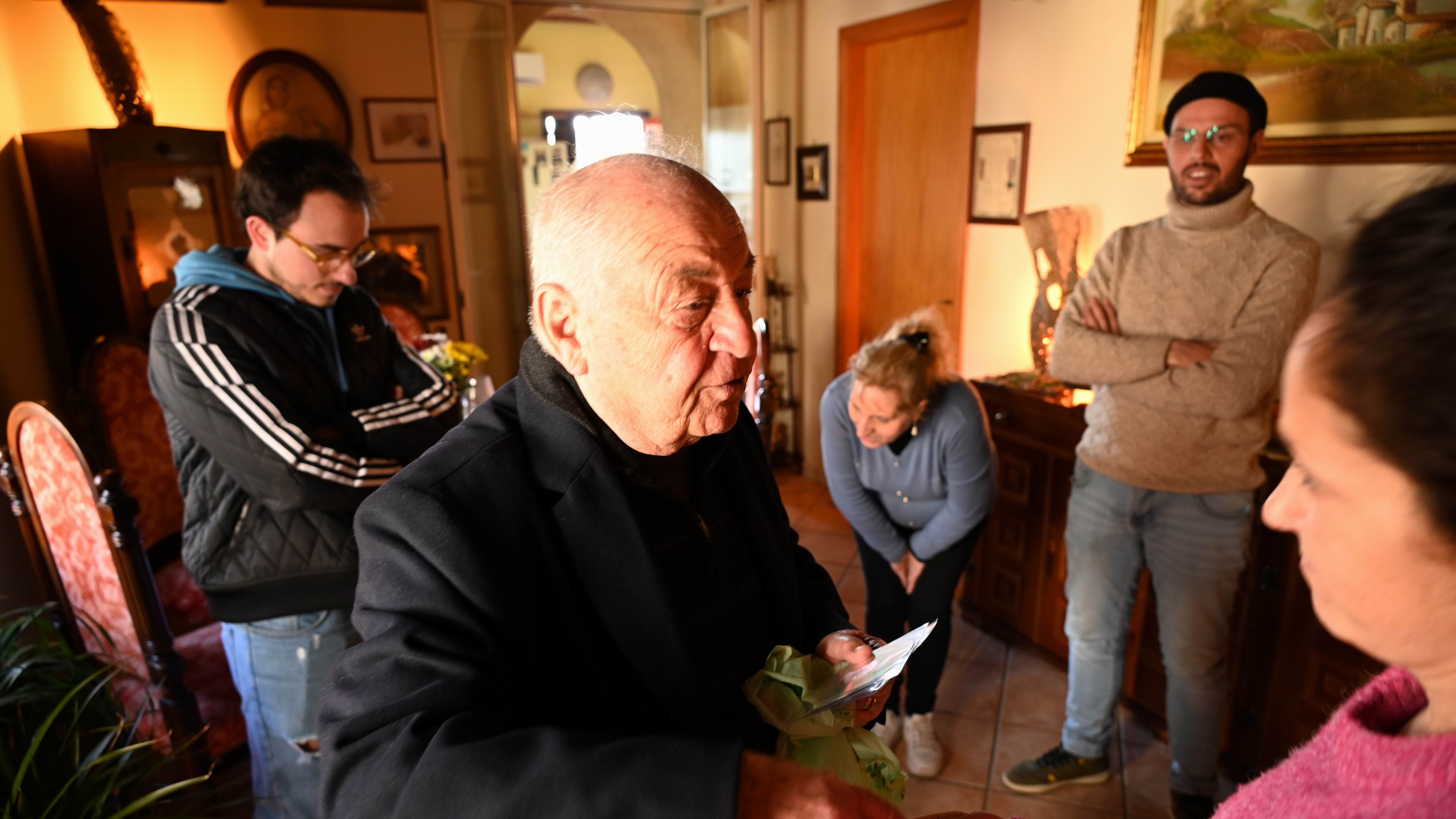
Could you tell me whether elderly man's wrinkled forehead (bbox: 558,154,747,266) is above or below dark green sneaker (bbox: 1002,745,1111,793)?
above

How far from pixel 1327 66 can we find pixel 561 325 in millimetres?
2343

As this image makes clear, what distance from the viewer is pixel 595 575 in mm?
863

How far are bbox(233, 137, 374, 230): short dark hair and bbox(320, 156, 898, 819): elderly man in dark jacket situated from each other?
0.92m

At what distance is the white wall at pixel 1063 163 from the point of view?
2277 mm

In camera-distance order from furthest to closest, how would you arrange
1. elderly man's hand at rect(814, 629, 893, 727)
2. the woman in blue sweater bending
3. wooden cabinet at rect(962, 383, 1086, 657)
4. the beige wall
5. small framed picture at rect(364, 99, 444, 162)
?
the beige wall < small framed picture at rect(364, 99, 444, 162) < wooden cabinet at rect(962, 383, 1086, 657) < the woman in blue sweater bending < elderly man's hand at rect(814, 629, 893, 727)

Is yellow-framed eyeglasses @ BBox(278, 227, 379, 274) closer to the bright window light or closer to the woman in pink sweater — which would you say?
the bright window light

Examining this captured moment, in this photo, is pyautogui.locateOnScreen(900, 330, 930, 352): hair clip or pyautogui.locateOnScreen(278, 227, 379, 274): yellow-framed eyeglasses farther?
pyautogui.locateOnScreen(900, 330, 930, 352): hair clip

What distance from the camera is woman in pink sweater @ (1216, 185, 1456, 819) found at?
467 millimetres

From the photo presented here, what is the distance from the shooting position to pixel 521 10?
195 inches

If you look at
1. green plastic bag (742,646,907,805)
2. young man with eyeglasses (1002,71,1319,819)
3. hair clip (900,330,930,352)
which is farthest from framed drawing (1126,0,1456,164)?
green plastic bag (742,646,907,805)

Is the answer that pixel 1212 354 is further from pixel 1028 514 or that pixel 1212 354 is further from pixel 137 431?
pixel 137 431

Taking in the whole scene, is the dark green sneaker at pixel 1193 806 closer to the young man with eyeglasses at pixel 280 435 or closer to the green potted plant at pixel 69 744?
the young man with eyeglasses at pixel 280 435

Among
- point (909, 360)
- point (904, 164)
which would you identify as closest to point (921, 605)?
point (909, 360)

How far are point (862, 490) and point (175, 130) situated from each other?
2826 millimetres
